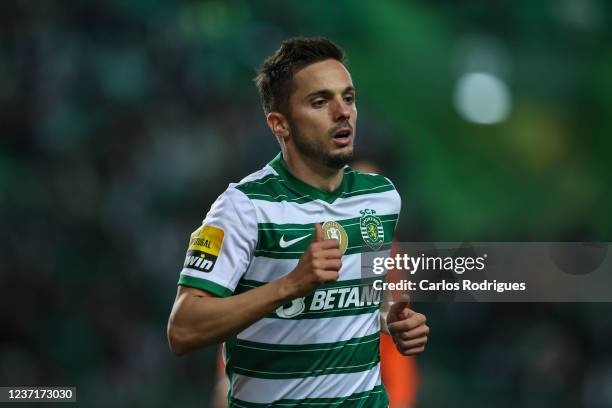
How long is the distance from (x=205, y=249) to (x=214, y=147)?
4.48 metres

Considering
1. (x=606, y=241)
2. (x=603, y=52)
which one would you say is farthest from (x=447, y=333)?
(x=603, y=52)

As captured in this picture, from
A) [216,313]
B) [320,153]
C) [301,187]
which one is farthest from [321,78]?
[216,313]

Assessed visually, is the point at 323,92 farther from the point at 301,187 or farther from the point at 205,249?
the point at 205,249

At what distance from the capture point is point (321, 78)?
3094 mm

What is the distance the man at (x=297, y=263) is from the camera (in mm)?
2773

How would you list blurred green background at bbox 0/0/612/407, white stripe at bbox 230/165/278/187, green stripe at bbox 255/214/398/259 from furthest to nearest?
1. blurred green background at bbox 0/0/612/407
2. white stripe at bbox 230/165/278/187
3. green stripe at bbox 255/214/398/259

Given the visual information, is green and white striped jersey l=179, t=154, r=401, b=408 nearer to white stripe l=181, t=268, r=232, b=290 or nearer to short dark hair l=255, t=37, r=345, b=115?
white stripe l=181, t=268, r=232, b=290

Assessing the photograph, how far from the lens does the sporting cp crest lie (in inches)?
123

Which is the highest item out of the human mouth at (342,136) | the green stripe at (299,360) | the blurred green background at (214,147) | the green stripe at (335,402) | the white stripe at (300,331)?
the blurred green background at (214,147)

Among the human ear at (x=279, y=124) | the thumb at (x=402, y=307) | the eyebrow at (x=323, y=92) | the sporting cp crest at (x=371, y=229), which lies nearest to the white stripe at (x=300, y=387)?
the thumb at (x=402, y=307)

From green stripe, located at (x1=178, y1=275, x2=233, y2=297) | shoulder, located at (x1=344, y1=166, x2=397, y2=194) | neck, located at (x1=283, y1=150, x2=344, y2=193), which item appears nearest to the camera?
green stripe, located at (x1=178, y1=275, x2=233, y2=297)

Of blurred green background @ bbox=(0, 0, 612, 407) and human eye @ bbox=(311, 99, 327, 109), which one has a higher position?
blurred green background @ bbox=(0, 0, 612, 407)

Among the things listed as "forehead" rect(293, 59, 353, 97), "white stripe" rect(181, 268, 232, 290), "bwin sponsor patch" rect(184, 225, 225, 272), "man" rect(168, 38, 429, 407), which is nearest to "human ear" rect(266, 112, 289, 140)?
"man" rect(168, 38, 429, 407)

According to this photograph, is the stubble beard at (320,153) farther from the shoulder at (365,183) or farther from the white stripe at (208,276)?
the white stripe at (208,276)
